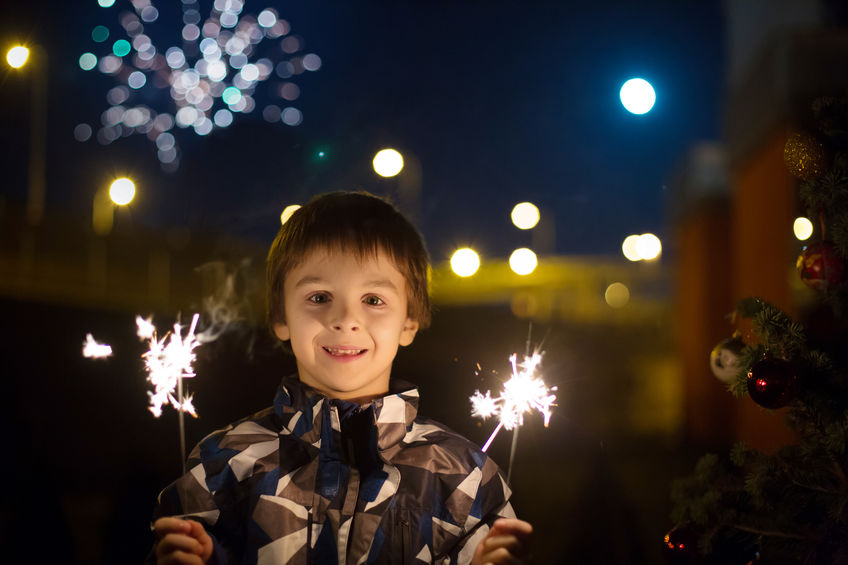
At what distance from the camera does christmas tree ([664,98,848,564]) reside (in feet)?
6.47

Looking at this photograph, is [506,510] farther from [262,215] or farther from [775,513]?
[262,215]

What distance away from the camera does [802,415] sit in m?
2.04

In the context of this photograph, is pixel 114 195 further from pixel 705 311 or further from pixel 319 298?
pixel 705 311

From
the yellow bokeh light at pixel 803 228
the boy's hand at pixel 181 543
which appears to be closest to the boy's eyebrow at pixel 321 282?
the boy's hand at pixel 181 543

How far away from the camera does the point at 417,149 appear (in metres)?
3.40

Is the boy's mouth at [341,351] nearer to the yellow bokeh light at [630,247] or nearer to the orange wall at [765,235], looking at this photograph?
the yellow bokeh light at [630,247]

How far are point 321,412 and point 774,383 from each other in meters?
1.40

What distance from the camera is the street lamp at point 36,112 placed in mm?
3078

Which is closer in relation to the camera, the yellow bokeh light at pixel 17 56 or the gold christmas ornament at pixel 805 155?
the gold christmas ornament at pixel 805 155

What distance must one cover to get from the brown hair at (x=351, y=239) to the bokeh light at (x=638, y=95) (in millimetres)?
1355

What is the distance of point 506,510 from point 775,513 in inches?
35.5

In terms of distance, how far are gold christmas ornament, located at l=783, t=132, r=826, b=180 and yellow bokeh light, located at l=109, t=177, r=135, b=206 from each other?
296cm

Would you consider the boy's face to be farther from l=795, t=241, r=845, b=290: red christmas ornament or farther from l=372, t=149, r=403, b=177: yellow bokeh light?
l=795, t=241, r=845, b=290: red christmas ornament

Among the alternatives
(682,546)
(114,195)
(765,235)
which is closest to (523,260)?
(682,546)
